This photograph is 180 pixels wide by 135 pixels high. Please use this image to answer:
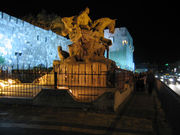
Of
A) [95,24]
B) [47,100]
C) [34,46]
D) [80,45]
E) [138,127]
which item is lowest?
[138,127]

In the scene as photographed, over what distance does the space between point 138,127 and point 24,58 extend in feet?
101

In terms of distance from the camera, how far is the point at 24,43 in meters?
31.8

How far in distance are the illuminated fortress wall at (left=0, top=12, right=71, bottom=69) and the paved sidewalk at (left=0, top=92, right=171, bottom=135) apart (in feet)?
51.4

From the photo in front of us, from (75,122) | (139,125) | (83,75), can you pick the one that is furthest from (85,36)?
(139,125)

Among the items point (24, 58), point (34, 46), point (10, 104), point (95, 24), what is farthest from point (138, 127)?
point (34, 46)

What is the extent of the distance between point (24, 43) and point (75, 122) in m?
30.0

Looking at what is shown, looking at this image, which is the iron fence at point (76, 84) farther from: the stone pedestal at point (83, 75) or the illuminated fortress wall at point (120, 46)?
the illuminated fortress wall at point (120, 46)

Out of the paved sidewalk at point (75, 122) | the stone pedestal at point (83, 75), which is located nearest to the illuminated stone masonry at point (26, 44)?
the stone pedestal at point (83, 75)

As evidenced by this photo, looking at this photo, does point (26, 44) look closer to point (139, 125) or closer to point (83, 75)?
point (83, 75)

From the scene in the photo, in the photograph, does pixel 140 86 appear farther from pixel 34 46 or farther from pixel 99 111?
pixel 34 46

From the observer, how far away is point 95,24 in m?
10.5

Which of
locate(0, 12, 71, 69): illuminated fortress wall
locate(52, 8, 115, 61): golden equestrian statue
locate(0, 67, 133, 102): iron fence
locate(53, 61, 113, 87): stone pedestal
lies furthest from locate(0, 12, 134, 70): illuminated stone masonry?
locate(0, 67, 133, 102): iron fence

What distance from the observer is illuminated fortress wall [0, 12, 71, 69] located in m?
27.0

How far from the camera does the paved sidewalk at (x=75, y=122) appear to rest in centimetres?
455
